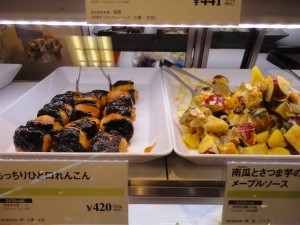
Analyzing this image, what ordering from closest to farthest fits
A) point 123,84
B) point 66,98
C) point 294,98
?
1. point 294,98
2. point 66,98
3. point 123,84

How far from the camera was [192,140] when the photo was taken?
934 mm

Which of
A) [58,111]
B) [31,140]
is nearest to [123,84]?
[58,111]

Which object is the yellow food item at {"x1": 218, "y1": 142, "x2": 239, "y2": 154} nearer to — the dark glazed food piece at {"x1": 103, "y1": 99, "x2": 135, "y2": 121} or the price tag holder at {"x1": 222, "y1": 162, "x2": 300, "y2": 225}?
the price tag holder at {"x1": 222, "y1": 162, "x2": 300, "y2": 225}

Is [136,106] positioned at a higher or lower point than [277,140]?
lower

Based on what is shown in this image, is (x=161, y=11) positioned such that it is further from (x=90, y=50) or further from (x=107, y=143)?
(x=90, y=50)

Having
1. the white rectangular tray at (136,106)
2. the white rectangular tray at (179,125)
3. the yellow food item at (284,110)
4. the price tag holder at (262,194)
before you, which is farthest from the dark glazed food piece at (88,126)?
the yellow food item at (284,110)

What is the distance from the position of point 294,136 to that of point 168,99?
508 millimetres

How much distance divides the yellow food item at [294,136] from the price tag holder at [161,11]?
Answer: 1.35 ft

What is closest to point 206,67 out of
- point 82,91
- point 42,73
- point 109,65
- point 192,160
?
point 109,65

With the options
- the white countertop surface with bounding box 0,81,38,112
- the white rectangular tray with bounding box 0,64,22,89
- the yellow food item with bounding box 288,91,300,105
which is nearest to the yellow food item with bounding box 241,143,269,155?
the yellow food item with bounding box 288,91,300,105

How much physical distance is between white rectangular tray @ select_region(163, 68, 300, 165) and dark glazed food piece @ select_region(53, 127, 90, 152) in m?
0.29

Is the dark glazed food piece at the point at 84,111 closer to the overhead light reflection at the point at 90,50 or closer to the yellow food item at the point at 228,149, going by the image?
the overhead light reflection at the point at 90,50

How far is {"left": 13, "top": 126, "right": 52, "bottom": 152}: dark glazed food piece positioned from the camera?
2.93 feet

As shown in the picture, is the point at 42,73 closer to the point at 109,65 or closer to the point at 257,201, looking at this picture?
the point at 109,65
